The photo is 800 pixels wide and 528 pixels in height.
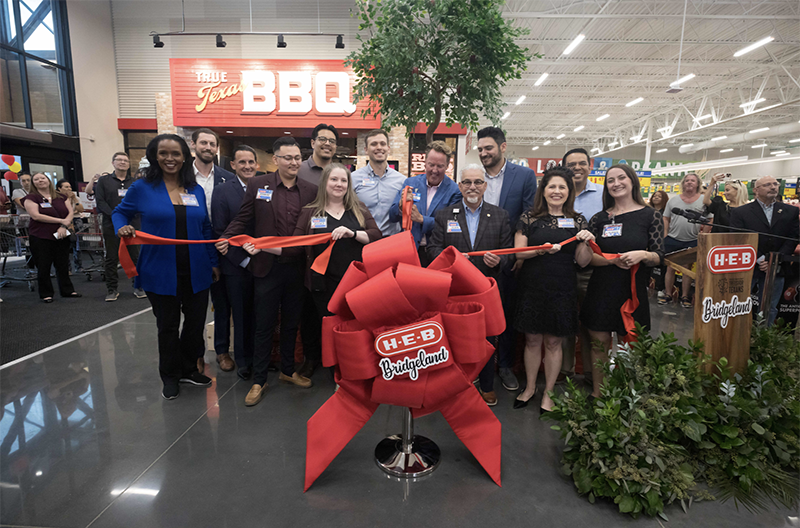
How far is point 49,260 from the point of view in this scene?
18.3ft

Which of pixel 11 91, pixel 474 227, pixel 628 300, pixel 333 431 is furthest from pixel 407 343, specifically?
pixel 11 91

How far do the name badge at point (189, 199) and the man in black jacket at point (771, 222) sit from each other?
544 centimetres

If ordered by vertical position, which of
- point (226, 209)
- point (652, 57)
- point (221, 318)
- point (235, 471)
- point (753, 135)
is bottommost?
point (235, 471)

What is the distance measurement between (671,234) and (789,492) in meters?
4.81

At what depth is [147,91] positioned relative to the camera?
12.9 meters

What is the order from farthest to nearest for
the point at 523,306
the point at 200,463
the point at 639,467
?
the point at 523,306, the point at 200,463, the point at 639,467

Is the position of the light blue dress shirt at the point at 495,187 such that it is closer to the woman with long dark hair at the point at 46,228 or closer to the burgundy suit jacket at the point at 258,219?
the burgundy suit jacket at the point at 258,219

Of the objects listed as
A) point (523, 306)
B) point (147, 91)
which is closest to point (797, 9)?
point (523, 306)

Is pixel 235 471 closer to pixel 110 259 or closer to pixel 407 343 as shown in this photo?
pixel 407 343

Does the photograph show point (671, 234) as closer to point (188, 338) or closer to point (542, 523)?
point (542, 523)

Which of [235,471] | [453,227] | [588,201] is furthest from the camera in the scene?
[588,201]

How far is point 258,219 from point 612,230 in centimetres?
241

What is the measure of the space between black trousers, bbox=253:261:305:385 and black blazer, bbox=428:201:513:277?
105 centimetres

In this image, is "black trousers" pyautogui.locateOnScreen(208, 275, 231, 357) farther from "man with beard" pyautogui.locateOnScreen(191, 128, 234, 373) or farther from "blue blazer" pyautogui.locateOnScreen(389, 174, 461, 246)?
"blue blazer" pyautogui.locateOnScreen(389, 174, 461, 246)
